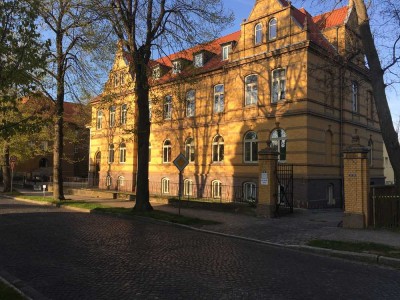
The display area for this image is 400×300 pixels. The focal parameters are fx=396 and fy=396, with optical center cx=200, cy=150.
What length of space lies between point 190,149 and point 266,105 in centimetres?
807

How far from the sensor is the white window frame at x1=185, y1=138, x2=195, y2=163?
97.1ft

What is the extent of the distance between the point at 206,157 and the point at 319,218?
39.5 feet

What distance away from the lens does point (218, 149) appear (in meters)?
27.6

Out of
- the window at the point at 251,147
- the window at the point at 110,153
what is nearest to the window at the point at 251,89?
the window at the point at 251,147

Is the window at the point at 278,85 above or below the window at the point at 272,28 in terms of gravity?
below

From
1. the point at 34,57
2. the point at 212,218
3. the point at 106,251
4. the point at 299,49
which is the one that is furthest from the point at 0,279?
the point at 299,49

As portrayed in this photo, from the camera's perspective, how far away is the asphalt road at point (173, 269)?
674 cm

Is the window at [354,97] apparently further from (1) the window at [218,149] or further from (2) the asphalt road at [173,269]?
(2) the asphalt road at [173,269]

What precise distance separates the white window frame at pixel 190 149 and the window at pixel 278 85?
8.21m

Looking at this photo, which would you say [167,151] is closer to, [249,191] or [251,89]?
[249,191]

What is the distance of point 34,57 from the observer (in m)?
8.79

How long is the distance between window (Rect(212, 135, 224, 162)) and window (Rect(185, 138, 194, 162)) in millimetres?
2318

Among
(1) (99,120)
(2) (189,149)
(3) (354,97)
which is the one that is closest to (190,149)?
(2) (189,149)

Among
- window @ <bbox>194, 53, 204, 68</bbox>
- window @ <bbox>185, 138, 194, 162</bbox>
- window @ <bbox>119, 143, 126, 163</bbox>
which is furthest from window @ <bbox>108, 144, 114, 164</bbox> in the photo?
window @ <bbox>194, 53, 204, 68</bbox>
